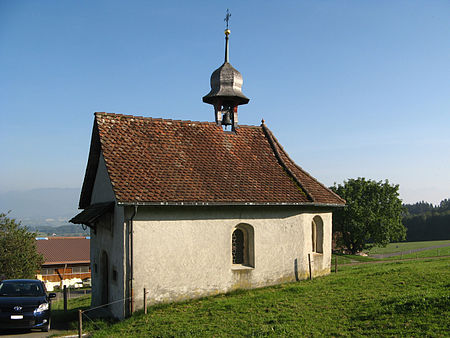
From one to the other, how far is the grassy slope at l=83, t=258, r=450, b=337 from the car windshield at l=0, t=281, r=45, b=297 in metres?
2.61

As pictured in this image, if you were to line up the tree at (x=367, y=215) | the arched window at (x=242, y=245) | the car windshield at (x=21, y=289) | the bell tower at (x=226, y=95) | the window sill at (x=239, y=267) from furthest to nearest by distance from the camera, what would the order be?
the tree at (x=367, y=215) → the bell tower at (x=226, y=95) → the arched window at (x=242, y=245) → the window sill at (x=239, y=267) → the car windshield at (x=21, y=289)

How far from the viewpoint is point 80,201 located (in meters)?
Result: 19.8

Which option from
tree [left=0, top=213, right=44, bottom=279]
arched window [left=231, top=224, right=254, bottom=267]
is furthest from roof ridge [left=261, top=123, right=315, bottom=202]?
tree [left=0, top=213, right=44, bottom=279]

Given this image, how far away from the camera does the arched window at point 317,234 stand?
59.7 ft

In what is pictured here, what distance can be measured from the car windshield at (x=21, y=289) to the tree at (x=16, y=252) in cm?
2236

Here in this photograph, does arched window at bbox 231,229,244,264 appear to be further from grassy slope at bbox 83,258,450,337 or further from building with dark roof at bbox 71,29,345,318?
grassy slope at bbox 83,258,450,337

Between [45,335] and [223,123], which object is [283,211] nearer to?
[223,123]

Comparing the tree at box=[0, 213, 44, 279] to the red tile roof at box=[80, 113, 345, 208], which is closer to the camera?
the red tile roof at box=[80, 113, 345, 208]

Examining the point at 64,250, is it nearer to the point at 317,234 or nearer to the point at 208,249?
the point at 317,234

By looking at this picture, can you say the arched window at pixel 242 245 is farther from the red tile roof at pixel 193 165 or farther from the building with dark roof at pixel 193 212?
the red tile roof at pixel 193 165

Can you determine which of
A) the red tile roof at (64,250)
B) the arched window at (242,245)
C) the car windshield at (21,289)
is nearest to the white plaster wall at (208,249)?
the arched window at (242,245)

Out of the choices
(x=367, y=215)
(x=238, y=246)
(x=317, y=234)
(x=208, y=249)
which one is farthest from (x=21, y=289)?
(x=367, y=215)

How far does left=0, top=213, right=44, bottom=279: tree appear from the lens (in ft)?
109

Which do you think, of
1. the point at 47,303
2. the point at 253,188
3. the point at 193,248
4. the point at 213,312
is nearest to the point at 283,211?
the point at 253,188
